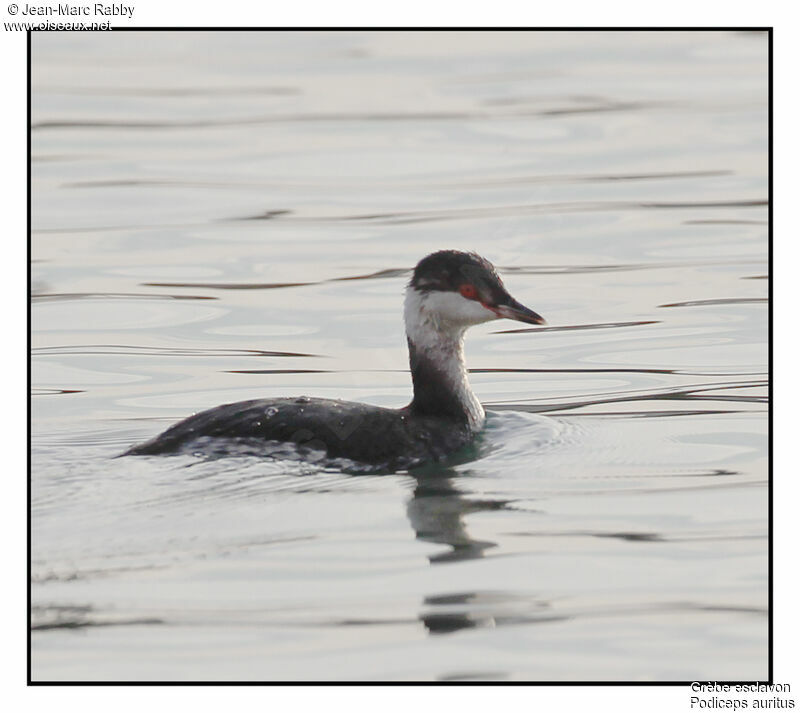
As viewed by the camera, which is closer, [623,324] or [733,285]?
[623,324]

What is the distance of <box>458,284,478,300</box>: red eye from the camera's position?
956 centimetres

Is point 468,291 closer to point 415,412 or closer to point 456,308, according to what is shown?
point 456,308

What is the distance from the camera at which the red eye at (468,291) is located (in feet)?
31.4

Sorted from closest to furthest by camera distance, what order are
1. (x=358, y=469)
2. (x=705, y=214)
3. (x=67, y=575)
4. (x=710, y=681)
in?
1. (x=710, y=681)
2. (x=67, y=575)
3. (x=358, y=469)
4. (x=705, y=214)

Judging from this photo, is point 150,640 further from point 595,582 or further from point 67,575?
point 595,582

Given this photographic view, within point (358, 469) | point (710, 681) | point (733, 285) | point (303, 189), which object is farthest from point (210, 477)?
point (303, 189)

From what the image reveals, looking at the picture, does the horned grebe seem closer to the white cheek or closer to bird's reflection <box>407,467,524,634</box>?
the white cheek

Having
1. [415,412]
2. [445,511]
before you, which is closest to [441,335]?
[415,412]

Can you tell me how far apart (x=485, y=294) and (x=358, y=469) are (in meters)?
1.35

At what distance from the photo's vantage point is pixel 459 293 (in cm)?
959

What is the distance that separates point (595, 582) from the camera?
289 inches

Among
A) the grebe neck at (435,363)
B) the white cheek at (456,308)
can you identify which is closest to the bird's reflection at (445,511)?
the grebe neck at (435,363)

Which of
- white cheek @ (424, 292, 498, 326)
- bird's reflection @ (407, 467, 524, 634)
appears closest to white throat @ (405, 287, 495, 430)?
white cheek @ (424, 292, 498, 326)

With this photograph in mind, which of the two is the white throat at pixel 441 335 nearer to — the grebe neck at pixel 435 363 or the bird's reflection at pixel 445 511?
the grebe neck at pixel 435 363
